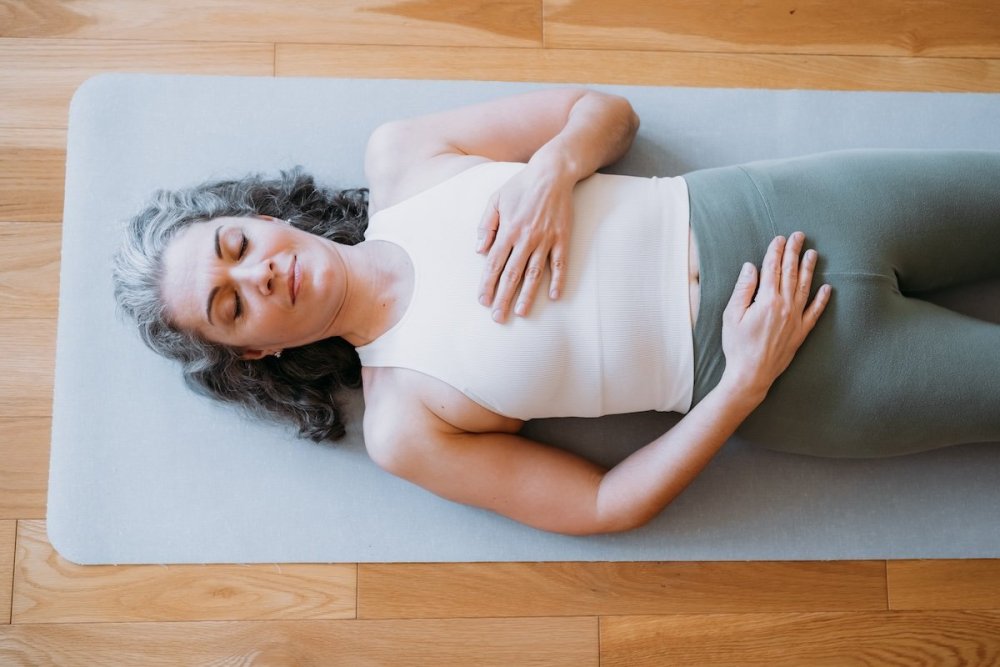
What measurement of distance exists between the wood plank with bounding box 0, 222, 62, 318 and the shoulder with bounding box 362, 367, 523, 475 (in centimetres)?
81

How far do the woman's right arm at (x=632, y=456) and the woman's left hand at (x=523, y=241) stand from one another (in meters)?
0.26

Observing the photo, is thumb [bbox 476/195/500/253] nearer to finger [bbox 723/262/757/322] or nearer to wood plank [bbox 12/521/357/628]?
finger [bbox 723/262/757/322]

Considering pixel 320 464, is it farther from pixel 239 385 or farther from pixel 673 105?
pixel 673 105

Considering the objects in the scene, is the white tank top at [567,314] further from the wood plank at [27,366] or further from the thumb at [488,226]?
the wood plank at [27,366]

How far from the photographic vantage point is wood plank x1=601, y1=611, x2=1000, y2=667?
148 centimetres

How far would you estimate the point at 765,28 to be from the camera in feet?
5.51

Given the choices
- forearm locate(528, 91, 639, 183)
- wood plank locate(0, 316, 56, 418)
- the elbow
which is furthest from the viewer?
wood plank locate(0, 316, 56, 418)

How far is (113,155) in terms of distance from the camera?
1606 mm

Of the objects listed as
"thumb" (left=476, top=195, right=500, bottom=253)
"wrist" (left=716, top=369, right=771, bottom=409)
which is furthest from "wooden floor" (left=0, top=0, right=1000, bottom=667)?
"thumb" (left=476, top=195, right=500, bottom=253)

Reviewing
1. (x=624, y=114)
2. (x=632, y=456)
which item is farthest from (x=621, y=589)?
(x=624, y=114)

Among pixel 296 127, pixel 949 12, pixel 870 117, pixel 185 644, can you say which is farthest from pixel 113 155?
pixel 949 12

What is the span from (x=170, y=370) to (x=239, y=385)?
22cm

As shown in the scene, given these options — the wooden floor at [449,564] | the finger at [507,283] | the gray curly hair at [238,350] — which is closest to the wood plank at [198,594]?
the wooden floor at [449,564]

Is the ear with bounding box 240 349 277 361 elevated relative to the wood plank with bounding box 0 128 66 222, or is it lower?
lower
